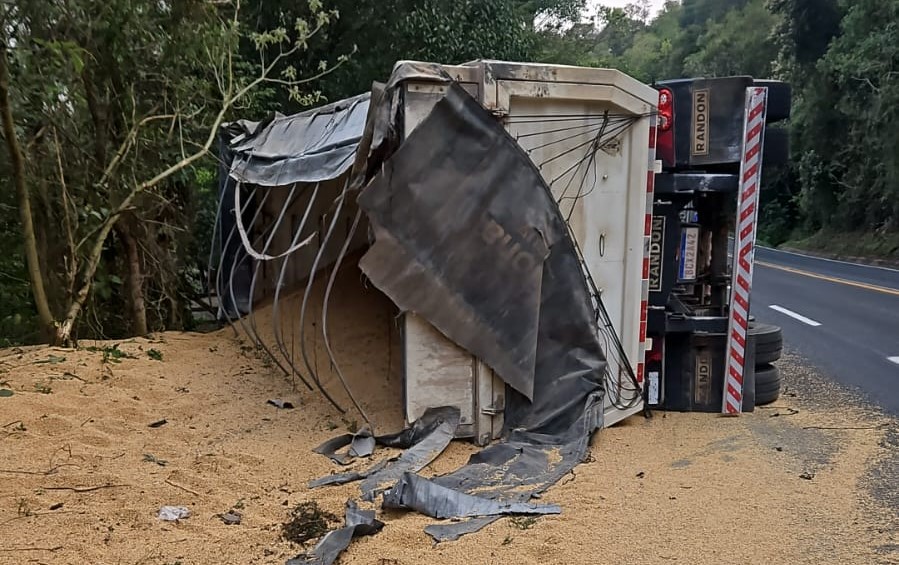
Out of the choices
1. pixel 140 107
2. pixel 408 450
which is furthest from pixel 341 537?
pixel 140 107

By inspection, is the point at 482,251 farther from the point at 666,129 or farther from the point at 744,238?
the point at 744,238

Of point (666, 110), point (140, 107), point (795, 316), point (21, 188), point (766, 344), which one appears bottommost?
point (795, 316)

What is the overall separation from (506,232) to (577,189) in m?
0.74

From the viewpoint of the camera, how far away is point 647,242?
18.2 feet

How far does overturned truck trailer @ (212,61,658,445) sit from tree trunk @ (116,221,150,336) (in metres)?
3.34

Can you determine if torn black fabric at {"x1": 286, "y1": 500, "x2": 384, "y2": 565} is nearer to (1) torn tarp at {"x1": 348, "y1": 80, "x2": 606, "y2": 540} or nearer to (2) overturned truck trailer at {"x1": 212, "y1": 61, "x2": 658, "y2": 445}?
(1) torn tarp at {"x1": 348, "y1": 80, "x2": 606, "y2": 540}

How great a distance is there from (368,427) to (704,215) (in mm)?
3336

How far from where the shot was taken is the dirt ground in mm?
3385

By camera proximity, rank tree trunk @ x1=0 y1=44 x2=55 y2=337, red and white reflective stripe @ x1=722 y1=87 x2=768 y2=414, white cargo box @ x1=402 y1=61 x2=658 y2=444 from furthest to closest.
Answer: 1. red and white reflective stripe @ x1=722 y1=87 x2=768 y2=414
2. tree trunk @ x1=0 y1=44 x2=55 y2=337
3. white cargo box @ x1=402 y1=61 x2=658 y2=444

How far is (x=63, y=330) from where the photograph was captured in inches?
249

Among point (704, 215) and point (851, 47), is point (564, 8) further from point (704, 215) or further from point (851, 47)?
point (704, 215)

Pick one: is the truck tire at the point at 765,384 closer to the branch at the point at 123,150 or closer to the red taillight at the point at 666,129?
the red taillight at the point at 666,129

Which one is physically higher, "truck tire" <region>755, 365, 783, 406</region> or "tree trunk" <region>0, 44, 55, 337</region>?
"tree trunk" <region>0, 44, 55, 337</region>

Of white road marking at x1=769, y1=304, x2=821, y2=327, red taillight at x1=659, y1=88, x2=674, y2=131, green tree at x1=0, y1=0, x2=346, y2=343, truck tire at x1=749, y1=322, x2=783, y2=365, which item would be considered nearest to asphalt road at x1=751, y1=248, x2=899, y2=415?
white road marking at x1=769, y1=304, x2=821, y2=327
